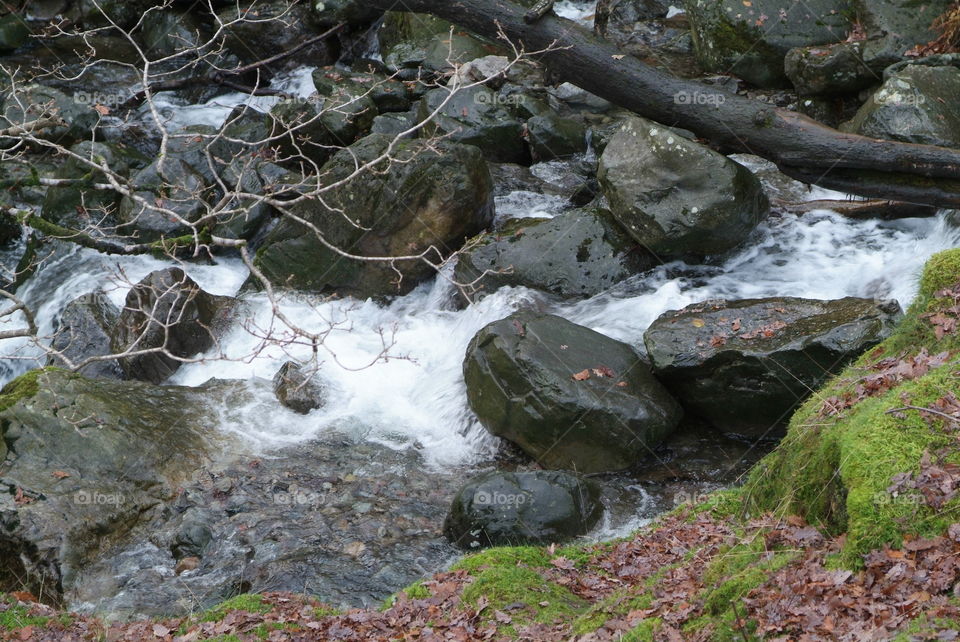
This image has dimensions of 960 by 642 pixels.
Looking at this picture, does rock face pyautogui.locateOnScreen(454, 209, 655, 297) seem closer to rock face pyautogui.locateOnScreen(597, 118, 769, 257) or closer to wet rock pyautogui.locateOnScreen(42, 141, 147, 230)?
rock face pyautogui.locateOnScreen(597, 118, 769, 257)

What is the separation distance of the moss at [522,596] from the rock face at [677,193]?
213 inches

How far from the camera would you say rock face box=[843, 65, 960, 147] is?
9969 millimetres

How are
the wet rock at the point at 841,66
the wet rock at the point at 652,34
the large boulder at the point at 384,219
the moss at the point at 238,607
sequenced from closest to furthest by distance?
1. the moss at the point at 238,607
2. the large boulder at the point at 384,219
3. the wet rock at the point at 841,66
4. the wet rock at the point at 652,34

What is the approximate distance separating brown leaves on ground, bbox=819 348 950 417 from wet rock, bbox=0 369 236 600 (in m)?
6.00

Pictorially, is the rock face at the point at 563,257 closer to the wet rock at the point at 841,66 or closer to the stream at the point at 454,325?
the stream at the point at 454,325

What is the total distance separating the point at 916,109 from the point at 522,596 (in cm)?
822

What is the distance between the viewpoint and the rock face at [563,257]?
10.2m

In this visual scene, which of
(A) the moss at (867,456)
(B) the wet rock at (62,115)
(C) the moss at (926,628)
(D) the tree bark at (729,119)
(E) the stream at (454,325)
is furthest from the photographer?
(B) the wet rock at (62,115)

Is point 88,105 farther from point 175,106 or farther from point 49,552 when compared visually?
point 49,552

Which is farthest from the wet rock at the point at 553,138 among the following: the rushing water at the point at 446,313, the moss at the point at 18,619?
the moss at the point at 18,619

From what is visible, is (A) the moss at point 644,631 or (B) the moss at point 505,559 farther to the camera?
(B) the moss at point 505,559

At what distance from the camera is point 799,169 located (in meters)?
9.92

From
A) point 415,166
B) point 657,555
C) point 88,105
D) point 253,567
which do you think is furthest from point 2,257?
point 657,555

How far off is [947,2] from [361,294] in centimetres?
933
